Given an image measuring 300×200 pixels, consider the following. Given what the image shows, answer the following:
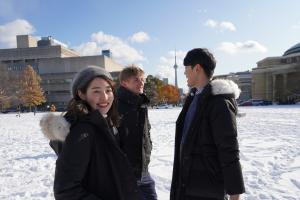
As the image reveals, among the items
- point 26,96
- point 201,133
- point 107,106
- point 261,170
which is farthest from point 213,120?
point 26,96

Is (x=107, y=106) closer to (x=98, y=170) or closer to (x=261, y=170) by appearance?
(x=98, y=170)

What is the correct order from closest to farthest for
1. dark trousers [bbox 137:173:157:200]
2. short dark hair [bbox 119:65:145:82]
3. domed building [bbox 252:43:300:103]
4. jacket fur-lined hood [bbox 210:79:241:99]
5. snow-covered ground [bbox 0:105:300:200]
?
jacket fur-lined hood [bbox 210:79:241:99], dark trousers [bbox 137:173:157:200], short dark hair [bbox 119:65:145:82], snow-covered ground [bbox 0:105:300:200], domed building [bbox 252:43:300:103]

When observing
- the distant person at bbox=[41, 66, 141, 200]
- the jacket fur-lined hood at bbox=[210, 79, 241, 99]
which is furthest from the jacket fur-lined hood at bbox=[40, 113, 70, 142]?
the jacket fur-lined hood at bbox=[210, 79, 241, 99]

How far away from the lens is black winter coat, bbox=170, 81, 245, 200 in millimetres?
2578

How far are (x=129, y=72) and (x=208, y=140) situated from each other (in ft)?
4.16

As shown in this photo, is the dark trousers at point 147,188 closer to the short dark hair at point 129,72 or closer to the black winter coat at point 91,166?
the short dark hair at point 129,72

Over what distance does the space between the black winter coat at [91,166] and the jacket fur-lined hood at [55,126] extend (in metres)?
0.06

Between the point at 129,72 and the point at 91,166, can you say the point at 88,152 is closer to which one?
the point at 91,166

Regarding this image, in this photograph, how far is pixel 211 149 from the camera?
272 cm

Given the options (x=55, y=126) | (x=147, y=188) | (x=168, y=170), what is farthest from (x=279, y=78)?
(x=55, y=126)

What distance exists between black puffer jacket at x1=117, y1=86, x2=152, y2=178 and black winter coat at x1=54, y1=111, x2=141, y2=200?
1.06 metres

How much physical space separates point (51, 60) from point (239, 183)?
384 ft

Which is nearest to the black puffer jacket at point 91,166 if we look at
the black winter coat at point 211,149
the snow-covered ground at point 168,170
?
the black winter coat at point 211,149

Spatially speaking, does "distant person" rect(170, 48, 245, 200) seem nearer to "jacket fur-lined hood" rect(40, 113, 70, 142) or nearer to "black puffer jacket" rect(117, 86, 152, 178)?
"black puffer jacket" rect(117, 86, 152, 178)
